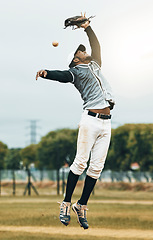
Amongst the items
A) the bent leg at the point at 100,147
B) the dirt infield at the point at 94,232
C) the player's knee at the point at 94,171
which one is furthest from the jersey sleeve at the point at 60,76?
the dirt infield at the point at 94,232

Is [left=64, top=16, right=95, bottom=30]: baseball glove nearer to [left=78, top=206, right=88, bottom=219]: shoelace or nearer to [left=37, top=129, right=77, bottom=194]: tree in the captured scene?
[left=78, top=206, right=88, bottom=219]: shoelace

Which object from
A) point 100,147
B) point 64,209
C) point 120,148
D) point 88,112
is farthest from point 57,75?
point 120,148

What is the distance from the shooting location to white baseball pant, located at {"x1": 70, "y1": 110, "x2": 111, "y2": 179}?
8531mm

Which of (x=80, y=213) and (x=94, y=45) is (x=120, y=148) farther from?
(x=94, y=45)

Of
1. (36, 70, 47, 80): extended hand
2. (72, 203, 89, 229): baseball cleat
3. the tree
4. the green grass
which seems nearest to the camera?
(36, 70, 47, 80): extended hand

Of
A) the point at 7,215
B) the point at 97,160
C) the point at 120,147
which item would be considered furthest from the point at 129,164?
the point at 97,160

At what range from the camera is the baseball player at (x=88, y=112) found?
336 inches

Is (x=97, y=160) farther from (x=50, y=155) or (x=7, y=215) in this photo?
(x=50, y=155)

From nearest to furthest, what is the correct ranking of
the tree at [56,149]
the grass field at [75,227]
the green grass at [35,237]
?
1. the green grass at [35,237]
2. the grass field at [75,227]
3. the tree at [56,149]

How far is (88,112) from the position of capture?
8.62 metres

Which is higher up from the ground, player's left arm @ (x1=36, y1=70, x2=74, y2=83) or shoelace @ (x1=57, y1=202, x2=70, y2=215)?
player's left arm @ (x1=36, y1=70, x2=74, y2=83)

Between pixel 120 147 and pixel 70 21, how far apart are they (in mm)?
54632

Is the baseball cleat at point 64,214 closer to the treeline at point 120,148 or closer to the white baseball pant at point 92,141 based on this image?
the white baseball pant at point 92,141

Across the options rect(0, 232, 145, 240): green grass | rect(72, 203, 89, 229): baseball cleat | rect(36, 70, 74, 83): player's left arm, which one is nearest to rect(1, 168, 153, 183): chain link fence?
rect(0, 232, 145, 240): green grass
